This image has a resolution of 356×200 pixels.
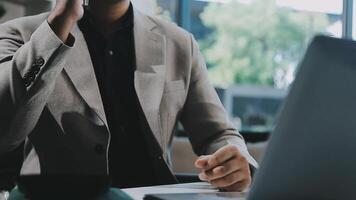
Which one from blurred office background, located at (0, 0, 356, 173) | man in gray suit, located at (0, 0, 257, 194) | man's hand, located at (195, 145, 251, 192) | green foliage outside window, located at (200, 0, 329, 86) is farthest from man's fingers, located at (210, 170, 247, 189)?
green foliage outside window, located at (200, 0, 329, 86)

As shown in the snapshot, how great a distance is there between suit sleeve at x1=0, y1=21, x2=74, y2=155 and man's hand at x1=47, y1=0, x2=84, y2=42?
0.02 m

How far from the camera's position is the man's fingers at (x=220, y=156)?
963mm

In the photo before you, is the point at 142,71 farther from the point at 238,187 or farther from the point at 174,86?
the point at 238,187

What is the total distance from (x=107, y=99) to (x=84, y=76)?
0.09m

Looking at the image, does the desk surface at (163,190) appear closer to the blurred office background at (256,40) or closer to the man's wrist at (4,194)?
the man's wrist at (4,194)

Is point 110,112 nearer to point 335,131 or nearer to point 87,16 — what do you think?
point 87,16

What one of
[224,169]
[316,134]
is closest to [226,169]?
[224,169]

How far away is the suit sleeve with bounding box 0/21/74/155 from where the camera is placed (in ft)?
3.39

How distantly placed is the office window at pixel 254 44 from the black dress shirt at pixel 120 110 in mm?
4578

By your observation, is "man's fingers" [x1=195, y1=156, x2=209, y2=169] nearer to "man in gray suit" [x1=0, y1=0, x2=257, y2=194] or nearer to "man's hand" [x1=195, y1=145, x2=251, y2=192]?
"man's hand" [x1=195, y1=145, x2=251, y2=192]

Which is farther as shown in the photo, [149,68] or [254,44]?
[254,44]

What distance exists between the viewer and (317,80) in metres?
0.56

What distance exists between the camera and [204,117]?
1.41 meters

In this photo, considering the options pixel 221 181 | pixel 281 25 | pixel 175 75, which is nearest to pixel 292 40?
pixel 281 25
